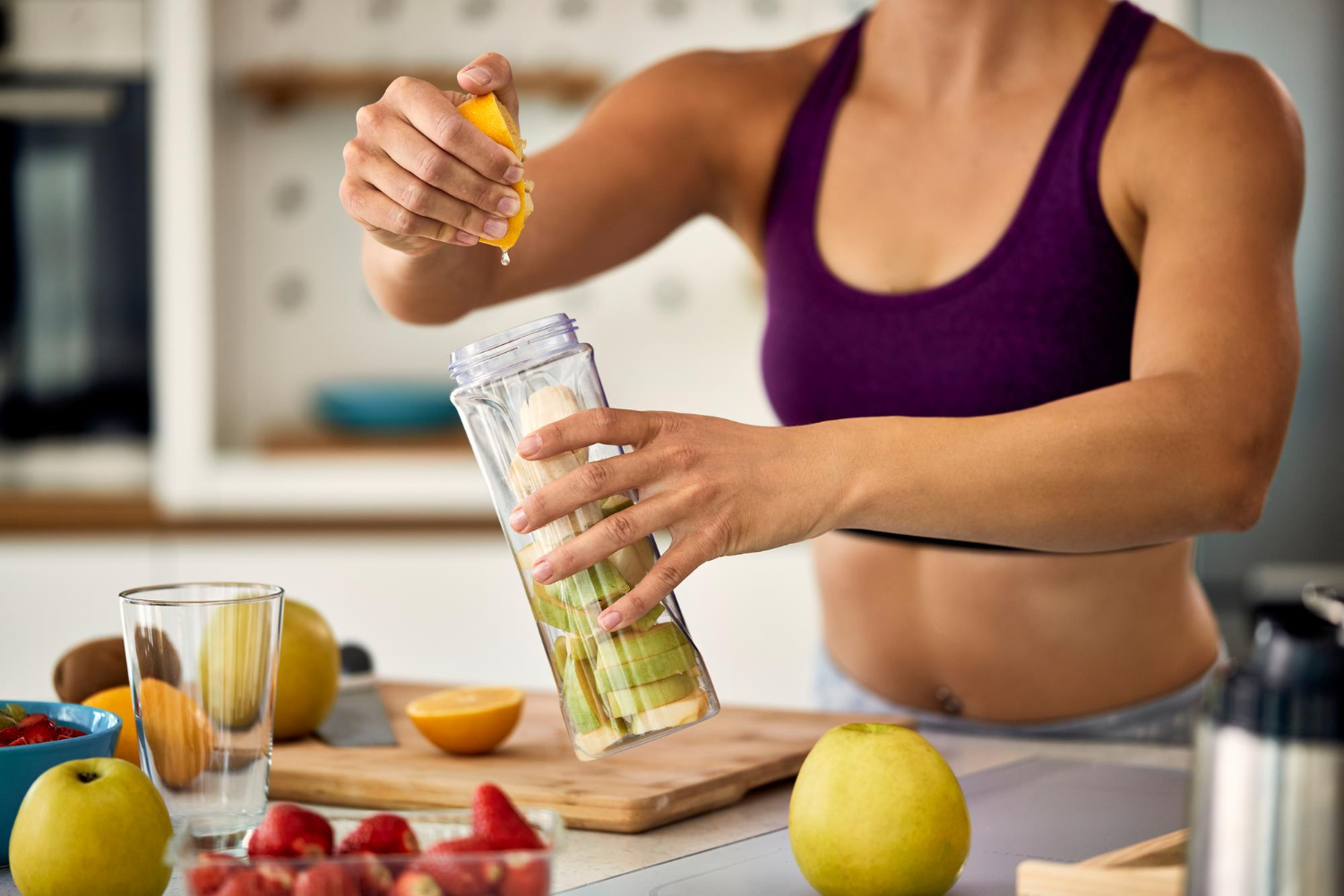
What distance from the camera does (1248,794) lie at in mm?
544

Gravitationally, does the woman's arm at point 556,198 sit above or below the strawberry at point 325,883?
above

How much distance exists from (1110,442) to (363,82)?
2.42 m

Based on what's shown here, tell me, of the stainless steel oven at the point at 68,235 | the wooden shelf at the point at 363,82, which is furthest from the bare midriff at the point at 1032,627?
the stainless steel oven at the point at 68,235

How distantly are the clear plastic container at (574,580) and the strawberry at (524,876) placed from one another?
21cm

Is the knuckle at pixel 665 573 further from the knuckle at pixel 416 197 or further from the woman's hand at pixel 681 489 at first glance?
the knuckle at pixel 416 197

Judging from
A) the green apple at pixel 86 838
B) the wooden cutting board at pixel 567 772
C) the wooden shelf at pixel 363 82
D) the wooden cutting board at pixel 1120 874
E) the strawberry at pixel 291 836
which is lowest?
the wooden cutting board at pixel 567 772

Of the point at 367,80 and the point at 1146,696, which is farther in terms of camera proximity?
the point at 367,80

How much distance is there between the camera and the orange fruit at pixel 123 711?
0.96 meters

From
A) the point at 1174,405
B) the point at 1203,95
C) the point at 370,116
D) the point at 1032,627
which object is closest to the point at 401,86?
the point at 370,116

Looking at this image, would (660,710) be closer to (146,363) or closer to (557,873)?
(557,873)

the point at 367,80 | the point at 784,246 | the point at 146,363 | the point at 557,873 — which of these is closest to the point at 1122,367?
the point at 784,246

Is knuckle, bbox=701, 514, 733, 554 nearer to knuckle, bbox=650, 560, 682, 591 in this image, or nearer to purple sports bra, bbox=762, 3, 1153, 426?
knuckle, bbox=650, 560, 682, 591

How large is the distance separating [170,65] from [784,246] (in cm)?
199

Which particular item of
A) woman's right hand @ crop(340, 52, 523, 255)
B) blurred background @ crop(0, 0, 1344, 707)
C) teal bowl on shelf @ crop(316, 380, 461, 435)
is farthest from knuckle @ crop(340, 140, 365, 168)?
teal bowl on shelf @ crop(316, 380, 461, 435)
